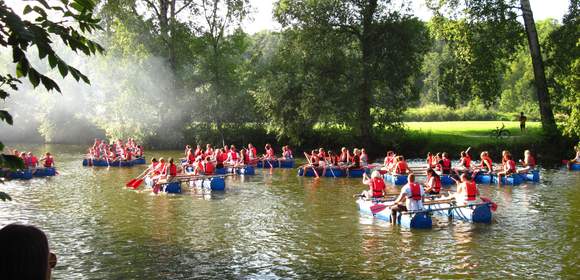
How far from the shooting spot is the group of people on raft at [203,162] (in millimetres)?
22469

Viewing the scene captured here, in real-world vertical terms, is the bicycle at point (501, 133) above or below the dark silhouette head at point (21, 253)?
above

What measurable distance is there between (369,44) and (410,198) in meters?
23.2

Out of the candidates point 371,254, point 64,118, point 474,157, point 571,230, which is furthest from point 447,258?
point 64,118

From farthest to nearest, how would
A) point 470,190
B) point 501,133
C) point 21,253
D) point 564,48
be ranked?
point 501,133 < point 564,48 < point 470,190 < point 21,253

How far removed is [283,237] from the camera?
1413 cm

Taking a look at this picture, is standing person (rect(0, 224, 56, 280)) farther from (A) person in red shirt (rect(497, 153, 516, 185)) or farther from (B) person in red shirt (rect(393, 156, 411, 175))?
(A) person in red shirt (rect(497, 153, 516, 185))

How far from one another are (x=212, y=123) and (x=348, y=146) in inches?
568

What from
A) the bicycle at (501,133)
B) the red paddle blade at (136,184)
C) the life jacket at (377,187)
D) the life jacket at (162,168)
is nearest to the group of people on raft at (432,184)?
the life jacket at (377,187)

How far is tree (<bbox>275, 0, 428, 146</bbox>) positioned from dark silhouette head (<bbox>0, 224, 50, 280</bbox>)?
1327 inches

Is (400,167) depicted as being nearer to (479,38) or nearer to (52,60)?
(479,38)

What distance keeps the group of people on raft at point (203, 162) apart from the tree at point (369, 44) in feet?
22.5

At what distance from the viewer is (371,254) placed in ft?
40.4

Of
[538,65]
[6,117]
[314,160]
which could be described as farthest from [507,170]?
[6,117]

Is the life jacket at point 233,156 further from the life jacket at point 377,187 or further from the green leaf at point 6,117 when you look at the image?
the green leaf at point 6,117
